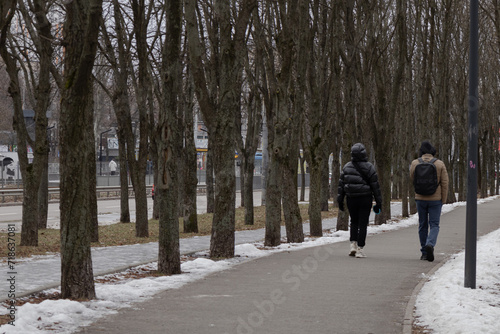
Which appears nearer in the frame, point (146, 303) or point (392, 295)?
point (146, 303)

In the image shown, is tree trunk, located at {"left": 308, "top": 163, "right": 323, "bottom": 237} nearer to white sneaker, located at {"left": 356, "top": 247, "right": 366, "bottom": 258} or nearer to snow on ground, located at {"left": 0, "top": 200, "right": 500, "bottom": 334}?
white sneaker, located at {"left": 356, "top": 247, "right": 366, "bottom": 258}

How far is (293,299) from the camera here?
850 centimetres

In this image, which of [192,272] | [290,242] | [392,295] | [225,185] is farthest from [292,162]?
[392,295]

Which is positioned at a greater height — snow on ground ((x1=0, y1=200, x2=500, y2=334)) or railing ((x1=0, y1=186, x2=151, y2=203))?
railing ((x1=0, y1=186, x2=151, y2=203))

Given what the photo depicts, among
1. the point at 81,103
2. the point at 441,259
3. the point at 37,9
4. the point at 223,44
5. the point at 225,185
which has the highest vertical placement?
the point at 37,9

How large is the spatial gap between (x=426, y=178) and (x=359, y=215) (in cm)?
132

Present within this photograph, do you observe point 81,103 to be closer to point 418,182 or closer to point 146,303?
point 146,303

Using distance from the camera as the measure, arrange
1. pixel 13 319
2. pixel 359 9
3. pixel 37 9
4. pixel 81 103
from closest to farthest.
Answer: pixel 13 319
pixel 81 103
pixel 37 9
pixel 359 9

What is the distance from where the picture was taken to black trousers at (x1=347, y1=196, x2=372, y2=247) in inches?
508

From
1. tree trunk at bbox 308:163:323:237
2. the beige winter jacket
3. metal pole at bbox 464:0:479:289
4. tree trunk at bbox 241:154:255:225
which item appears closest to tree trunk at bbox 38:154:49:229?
tree trunk at bbox 241:154:255:225

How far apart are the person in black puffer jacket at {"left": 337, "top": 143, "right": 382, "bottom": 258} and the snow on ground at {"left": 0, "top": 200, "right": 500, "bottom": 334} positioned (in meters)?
1.59

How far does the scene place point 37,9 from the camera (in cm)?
1562

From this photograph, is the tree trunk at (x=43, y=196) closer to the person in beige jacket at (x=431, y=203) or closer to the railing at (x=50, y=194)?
the person in beige jacket at (x=431, y=203)

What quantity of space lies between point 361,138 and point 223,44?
33.9 ft
